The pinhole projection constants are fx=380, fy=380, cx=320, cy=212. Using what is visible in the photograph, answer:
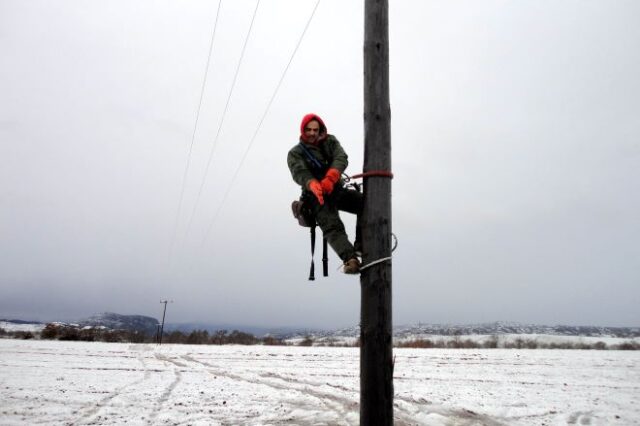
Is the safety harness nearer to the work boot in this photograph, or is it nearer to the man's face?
the man's face

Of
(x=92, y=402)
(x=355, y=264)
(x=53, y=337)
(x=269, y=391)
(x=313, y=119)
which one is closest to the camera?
(x=355, y=264)

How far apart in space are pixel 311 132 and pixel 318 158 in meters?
0.25

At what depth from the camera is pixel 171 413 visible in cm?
598

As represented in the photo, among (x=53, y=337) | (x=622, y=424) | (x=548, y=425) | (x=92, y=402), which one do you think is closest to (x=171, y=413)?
(x=92, y=402)

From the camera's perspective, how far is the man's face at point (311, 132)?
10.7 feet

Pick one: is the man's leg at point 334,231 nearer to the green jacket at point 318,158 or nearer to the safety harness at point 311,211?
the safety harness at point 311,211

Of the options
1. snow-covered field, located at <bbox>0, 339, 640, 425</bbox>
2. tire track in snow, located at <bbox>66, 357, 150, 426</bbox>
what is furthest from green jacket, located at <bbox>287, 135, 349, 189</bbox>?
tire track in snow, located at <bbox>66, 357, 150, 426</bbox>

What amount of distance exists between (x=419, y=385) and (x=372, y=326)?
845cm

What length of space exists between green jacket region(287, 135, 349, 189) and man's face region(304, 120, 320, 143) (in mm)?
52

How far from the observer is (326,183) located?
2.84 m

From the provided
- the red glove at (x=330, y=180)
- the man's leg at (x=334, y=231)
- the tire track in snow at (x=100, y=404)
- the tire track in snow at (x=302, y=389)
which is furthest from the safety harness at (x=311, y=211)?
the tire track in snow at (x=100, y=404)

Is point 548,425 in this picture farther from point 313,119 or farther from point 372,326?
point 313,119

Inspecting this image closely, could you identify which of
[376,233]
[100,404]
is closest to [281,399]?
[100,404]

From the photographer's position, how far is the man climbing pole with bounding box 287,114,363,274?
285cm
